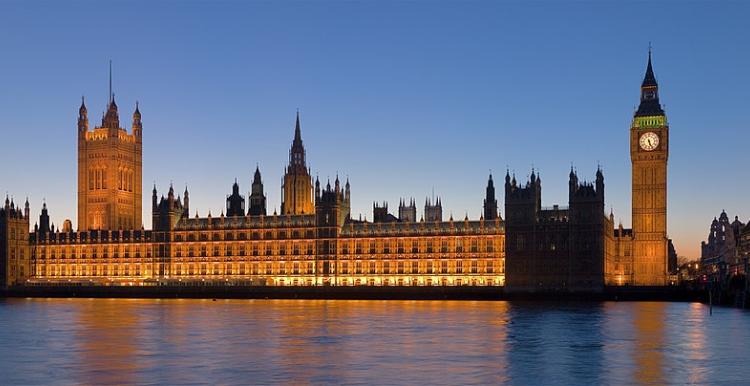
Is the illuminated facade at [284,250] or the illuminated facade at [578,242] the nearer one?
the illuminated facade at [578,242]

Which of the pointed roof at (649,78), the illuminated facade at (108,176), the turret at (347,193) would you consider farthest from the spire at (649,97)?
the illuminated facade at (108,176)

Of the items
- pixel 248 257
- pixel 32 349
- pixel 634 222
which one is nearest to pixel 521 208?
pixel 634 222

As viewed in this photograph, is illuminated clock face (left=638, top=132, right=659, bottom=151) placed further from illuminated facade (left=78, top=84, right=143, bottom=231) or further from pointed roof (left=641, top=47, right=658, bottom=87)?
illuminated facade (left=78, top=84, right=143, bottom=231)

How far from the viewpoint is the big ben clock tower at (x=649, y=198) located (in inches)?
5522

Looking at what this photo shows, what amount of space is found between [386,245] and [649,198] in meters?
38.6

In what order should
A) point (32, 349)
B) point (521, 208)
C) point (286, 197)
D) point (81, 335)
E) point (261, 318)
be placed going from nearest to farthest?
point (32, 349), point (81, 335), point (261, 318), point (521, 208), point (286, 197)

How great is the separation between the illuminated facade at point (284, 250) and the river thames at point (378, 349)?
2124 inches

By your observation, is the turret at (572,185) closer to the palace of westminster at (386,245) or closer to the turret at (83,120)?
the palace of westminster at (386,245)

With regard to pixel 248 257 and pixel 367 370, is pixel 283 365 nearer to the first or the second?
pixel 367 370

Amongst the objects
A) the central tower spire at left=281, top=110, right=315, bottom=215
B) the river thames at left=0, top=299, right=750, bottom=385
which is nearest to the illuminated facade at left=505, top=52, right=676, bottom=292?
the river thames at left=0, top=299, right=750, bottom=385

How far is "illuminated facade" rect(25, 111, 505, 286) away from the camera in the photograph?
13738 cm

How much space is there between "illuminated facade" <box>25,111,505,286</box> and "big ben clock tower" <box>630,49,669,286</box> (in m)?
20.9

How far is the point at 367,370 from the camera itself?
4403 cm

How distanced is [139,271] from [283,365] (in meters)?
112
